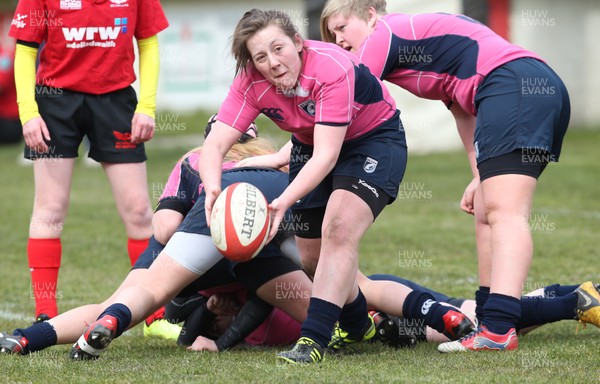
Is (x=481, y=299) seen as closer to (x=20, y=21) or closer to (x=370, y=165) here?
(x=370, y=165)

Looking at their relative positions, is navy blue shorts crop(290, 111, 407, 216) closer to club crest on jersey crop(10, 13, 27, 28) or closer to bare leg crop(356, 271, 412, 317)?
bare leg crop(356, 271, 412, 317)

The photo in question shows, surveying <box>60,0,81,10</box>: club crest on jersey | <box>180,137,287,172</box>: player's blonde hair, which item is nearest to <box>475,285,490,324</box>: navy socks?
<box>180,137,287,172</box>: player's blonde hair

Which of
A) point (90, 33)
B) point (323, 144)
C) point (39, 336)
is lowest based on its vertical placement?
point (39, 336)

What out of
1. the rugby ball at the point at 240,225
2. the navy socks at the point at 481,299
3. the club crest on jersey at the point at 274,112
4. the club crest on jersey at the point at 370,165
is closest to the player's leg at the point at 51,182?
the club crest on jersey at the point at 274,112

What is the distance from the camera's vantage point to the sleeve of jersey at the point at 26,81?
225 inches

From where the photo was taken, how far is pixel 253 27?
4375mm

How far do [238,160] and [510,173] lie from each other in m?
→ 1.41

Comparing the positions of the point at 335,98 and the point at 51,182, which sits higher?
the point at 335,98

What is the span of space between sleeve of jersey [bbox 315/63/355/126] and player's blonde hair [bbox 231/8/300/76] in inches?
9.6

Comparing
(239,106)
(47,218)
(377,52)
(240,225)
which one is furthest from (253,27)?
(47,218)

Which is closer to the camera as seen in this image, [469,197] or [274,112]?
[274,112]

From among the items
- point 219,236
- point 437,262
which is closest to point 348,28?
point 219,236

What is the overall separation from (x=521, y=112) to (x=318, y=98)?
3.15ft

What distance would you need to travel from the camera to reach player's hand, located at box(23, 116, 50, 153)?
5.66 metres
